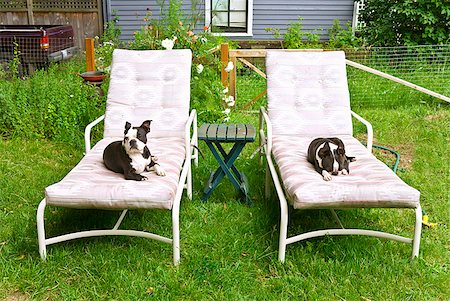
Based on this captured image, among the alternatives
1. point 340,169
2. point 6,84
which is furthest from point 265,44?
point 340,169

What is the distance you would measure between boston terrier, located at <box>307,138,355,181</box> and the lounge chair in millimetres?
954

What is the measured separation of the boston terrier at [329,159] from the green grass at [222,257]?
0.49 m

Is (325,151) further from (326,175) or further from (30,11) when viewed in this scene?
(30,11)

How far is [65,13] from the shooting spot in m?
10.6

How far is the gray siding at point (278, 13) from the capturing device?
10320 mm

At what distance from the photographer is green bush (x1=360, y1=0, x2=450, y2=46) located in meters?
8.16

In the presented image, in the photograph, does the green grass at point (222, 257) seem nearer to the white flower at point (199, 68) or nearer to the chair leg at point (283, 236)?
the chair leg at point (283, 236)

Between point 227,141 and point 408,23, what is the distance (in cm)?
624

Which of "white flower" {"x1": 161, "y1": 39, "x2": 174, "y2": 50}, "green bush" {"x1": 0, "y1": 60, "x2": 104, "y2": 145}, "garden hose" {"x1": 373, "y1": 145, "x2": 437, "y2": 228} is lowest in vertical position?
"garden hose" {"x1": 373, "y1": 145, "x2": 437, "y2": 228}

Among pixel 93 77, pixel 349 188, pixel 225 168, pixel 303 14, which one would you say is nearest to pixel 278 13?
pixel 303 14

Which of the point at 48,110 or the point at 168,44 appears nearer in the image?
the point at 168,44

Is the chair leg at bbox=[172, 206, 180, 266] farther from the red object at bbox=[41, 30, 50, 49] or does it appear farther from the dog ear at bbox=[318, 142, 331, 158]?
the red object at bbox=[41, 30, 50, 49]

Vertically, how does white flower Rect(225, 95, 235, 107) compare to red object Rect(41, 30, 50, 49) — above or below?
below

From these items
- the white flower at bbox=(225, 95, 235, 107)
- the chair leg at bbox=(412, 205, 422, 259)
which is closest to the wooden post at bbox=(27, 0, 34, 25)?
the white flower at bbox=(225, 95, 235, 107)
